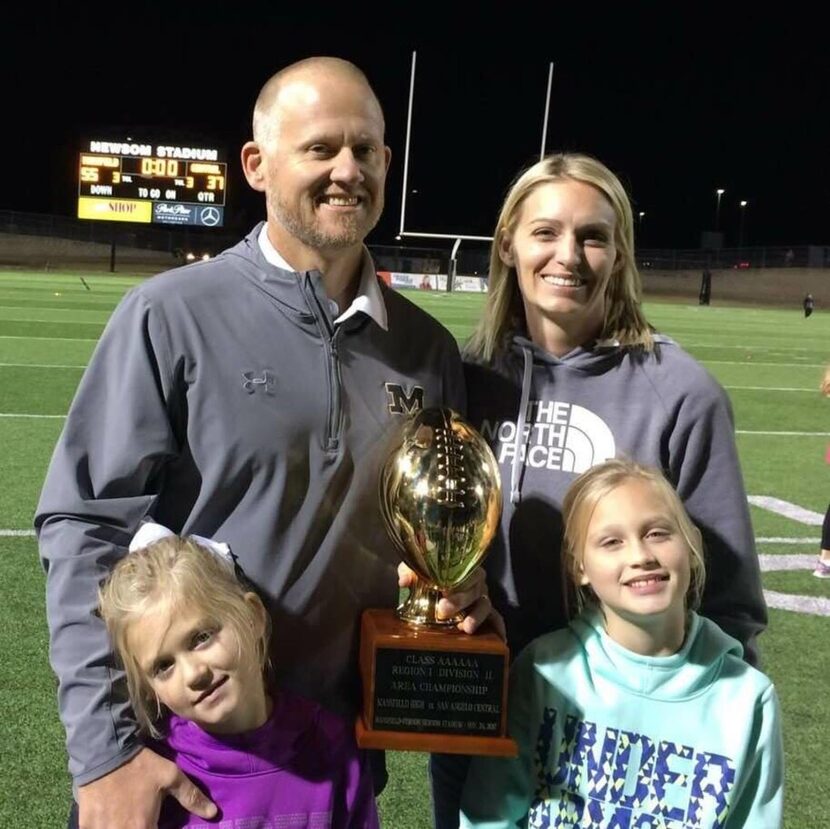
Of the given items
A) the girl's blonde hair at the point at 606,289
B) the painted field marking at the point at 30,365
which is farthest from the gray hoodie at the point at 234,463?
the painted field marking at the point at 30,365

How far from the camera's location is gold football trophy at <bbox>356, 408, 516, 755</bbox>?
155 cm

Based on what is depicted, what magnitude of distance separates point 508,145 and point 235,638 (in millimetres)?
50366

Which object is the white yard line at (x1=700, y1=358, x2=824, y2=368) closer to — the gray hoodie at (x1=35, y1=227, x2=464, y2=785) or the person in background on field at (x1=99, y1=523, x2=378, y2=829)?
the gray hoodie at (x1=35, y1=227, x2=464, y2=785)

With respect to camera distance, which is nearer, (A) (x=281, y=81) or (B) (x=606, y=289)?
(A) (x=281, y=81)

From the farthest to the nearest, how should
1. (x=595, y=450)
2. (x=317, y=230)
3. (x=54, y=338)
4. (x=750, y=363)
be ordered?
1. (x=750, y=363)
2. (x=54, y=338)
3. (x=595, y=450)
4. (x=317, y=230)

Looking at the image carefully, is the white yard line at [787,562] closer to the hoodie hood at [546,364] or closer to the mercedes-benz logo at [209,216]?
the hoodie hood at [546,364]

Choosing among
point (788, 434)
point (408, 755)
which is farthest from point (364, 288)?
point (788, 434)

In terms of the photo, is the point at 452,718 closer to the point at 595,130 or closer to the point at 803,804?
the point at 803,804

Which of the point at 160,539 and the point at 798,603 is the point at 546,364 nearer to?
the point at 160,539

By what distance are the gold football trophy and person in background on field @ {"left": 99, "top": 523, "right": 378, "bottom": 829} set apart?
Answer: 0.10 metres

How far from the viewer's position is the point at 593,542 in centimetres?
163

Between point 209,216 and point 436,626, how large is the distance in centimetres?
2932

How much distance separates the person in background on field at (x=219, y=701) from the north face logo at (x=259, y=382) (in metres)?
0.24

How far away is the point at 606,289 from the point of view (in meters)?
1.88
